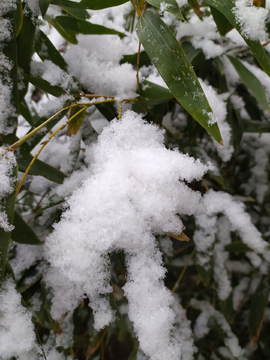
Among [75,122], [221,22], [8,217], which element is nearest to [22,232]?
[8,217]

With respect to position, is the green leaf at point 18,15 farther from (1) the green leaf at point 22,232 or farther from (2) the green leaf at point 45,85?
(1) the green leaf at point 22,232

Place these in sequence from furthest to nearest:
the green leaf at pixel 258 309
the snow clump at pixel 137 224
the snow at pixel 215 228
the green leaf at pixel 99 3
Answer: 1. the green leaf at pixel 258 309
2. the snow at pixel 215 228
3. the green leaf at pixel 99 3
4. the snow clump at pixel 137 224

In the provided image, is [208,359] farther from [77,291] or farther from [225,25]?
[225,25]

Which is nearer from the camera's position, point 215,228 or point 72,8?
point 72,8

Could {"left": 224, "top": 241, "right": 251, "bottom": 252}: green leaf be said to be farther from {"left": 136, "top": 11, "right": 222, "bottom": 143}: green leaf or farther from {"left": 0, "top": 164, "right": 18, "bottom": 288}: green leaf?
{"left": 0, "top": 164, "right": 18, "bottom": 288}: green leaf

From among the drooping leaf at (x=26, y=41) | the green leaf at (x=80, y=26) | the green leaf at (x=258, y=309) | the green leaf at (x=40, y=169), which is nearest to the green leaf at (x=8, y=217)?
the green leaf at (x=40, y=169)

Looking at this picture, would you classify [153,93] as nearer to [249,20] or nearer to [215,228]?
[249,20]
